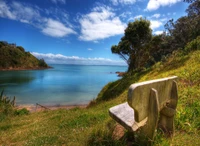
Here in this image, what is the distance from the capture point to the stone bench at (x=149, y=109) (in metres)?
1.75

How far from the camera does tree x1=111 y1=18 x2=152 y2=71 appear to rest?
1567cm

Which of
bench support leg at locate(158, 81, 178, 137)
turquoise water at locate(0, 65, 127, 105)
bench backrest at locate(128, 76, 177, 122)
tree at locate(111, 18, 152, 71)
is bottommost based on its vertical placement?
turquoise water at locate(0, 65, 127, 105)

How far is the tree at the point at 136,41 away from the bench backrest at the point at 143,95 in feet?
45.6

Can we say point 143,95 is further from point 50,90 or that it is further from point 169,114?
point 50,90

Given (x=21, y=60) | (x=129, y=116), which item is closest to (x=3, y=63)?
(x=21, y=60)

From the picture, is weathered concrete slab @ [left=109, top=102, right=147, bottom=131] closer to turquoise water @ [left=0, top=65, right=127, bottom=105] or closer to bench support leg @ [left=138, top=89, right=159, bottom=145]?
bench support leg @ [left=138, top=89, right=159, bottom=145]

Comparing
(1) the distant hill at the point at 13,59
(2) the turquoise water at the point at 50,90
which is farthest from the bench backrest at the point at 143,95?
(1) the distant hill at the point at 13,59

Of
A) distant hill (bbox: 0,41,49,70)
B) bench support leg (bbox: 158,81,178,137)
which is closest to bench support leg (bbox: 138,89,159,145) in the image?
bench support leg (bbox: 158,81,178,137)

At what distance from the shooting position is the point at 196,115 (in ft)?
9.86

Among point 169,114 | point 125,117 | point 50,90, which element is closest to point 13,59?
point 50,90

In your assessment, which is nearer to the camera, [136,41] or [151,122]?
[151,122]

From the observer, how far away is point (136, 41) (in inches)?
650

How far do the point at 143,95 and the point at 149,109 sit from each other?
30 centimetres

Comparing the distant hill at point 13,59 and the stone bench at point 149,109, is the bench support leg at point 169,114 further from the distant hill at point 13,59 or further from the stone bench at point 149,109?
the distant hill at point 13,59
